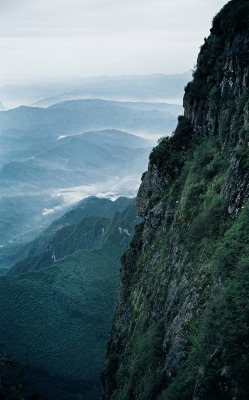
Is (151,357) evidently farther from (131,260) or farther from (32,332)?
(32,332)

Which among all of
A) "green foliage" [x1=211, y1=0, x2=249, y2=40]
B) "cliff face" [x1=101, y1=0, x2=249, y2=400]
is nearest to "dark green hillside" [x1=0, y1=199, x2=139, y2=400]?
"cliff face" [x1=101, y1=0, x2=249, y2=400]

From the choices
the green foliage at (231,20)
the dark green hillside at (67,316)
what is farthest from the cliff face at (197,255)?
the dark green hillside at (67,316)

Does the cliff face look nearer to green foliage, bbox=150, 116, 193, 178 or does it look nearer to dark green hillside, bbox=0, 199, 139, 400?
green foliage, bbox=150, 116, 193, 178

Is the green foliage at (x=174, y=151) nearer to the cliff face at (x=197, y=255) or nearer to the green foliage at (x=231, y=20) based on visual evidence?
the cliff face at (x=197, y=255)

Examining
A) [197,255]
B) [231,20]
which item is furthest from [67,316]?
[231,20]

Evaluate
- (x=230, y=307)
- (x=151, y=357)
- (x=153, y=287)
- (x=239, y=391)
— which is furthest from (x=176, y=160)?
(x=239, y=391)

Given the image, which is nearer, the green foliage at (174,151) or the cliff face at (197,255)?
the cliff face at (197,255)
